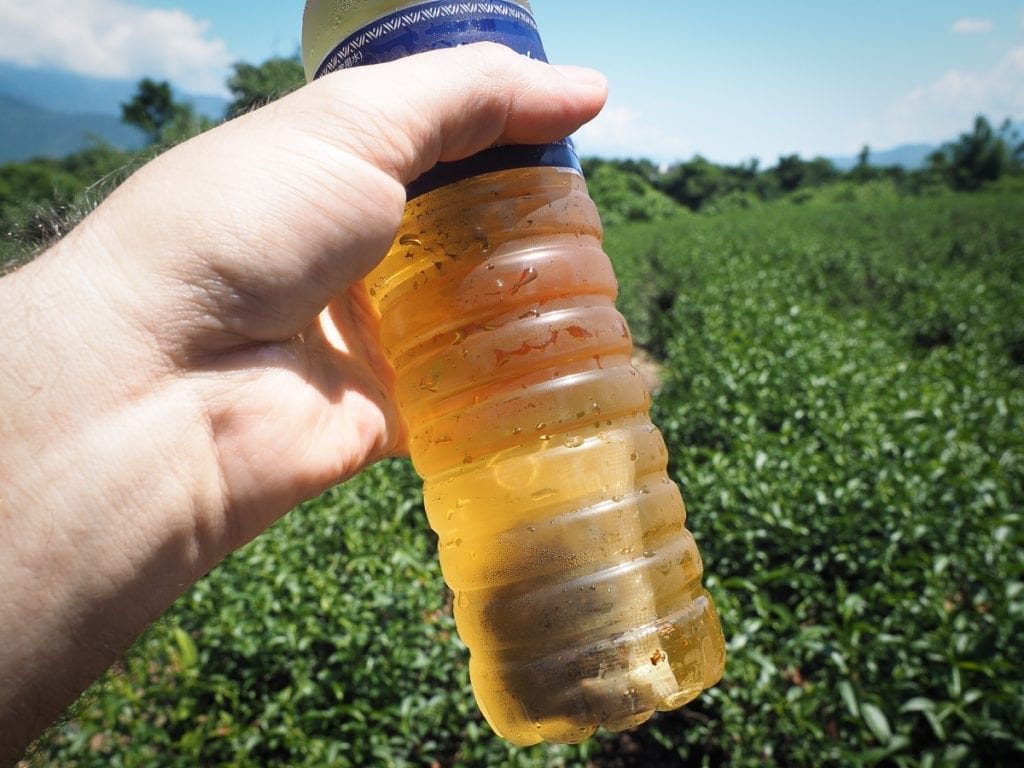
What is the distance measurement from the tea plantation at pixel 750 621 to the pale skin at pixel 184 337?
0.63 metres

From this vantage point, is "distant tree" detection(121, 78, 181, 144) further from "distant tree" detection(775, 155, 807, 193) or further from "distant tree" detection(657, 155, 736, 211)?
"distant tree" detection(775, 155, 807, 193)

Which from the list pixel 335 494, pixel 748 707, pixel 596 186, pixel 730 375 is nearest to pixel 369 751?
pixel 748 707

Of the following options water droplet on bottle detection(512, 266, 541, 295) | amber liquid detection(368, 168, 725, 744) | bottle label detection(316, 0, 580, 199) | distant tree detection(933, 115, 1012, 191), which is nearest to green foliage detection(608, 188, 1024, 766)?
amber liquid detection(368, 168, 725, 744)

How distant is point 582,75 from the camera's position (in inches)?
67.7

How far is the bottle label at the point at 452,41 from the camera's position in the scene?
1.53 meters

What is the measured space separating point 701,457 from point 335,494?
273 cm

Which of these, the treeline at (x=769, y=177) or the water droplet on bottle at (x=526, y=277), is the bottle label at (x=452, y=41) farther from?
the treeline at (x=769, y=177)

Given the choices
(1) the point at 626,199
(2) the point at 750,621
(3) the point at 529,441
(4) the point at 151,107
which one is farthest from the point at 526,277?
(4) the point at 151,107

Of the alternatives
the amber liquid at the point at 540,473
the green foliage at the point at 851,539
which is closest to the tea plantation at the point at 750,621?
the green foliage at the point at 851,539

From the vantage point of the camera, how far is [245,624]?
3496mm

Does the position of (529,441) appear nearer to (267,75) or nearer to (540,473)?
(540,473)

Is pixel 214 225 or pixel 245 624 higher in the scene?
pixel 214 225

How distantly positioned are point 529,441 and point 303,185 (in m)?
0.72

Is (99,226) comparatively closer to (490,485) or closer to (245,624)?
(490,485)
